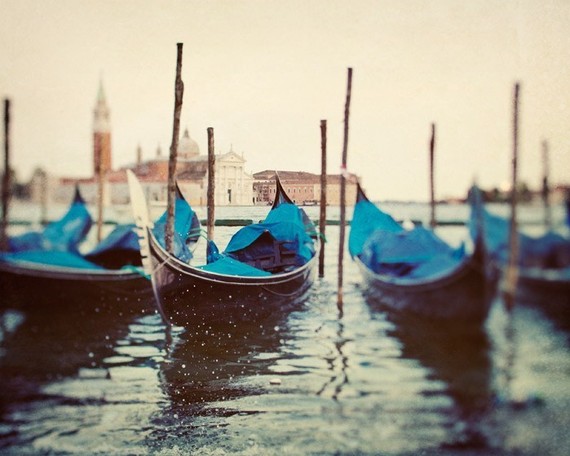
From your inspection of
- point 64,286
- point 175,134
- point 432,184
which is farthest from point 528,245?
point 64,286

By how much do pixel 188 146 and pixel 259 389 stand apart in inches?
42.9

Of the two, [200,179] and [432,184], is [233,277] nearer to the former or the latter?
[200,179]

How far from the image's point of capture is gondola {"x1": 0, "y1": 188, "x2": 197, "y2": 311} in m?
1.69

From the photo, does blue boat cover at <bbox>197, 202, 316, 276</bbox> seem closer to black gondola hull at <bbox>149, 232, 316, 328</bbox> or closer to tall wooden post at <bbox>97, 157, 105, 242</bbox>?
black gondola hull at <bbox>149, 232, 316, 328</bbox>

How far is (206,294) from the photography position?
7.77ft

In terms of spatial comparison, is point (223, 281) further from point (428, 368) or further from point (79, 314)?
point (428, 368)

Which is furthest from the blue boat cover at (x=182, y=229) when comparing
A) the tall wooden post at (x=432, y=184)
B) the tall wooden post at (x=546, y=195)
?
the tall wooden post at (x=546, y=195)

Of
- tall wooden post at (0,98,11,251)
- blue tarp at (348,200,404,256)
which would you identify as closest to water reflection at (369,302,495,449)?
blue tarp at (348,200,404,256)

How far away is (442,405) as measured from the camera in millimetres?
2107

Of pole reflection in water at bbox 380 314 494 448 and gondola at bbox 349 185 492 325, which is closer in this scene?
gondola at bbox 349 185 492 325

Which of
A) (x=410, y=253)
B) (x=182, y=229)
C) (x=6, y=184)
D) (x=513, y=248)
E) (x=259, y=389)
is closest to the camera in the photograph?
(x=513, y=248)

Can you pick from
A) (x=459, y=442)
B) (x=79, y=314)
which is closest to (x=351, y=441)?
(x=459, y=442)

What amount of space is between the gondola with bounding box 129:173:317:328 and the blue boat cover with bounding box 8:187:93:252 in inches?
16.4

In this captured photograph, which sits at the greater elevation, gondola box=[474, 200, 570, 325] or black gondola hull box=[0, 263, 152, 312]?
gondola box=[474, 200, 570, 325]
